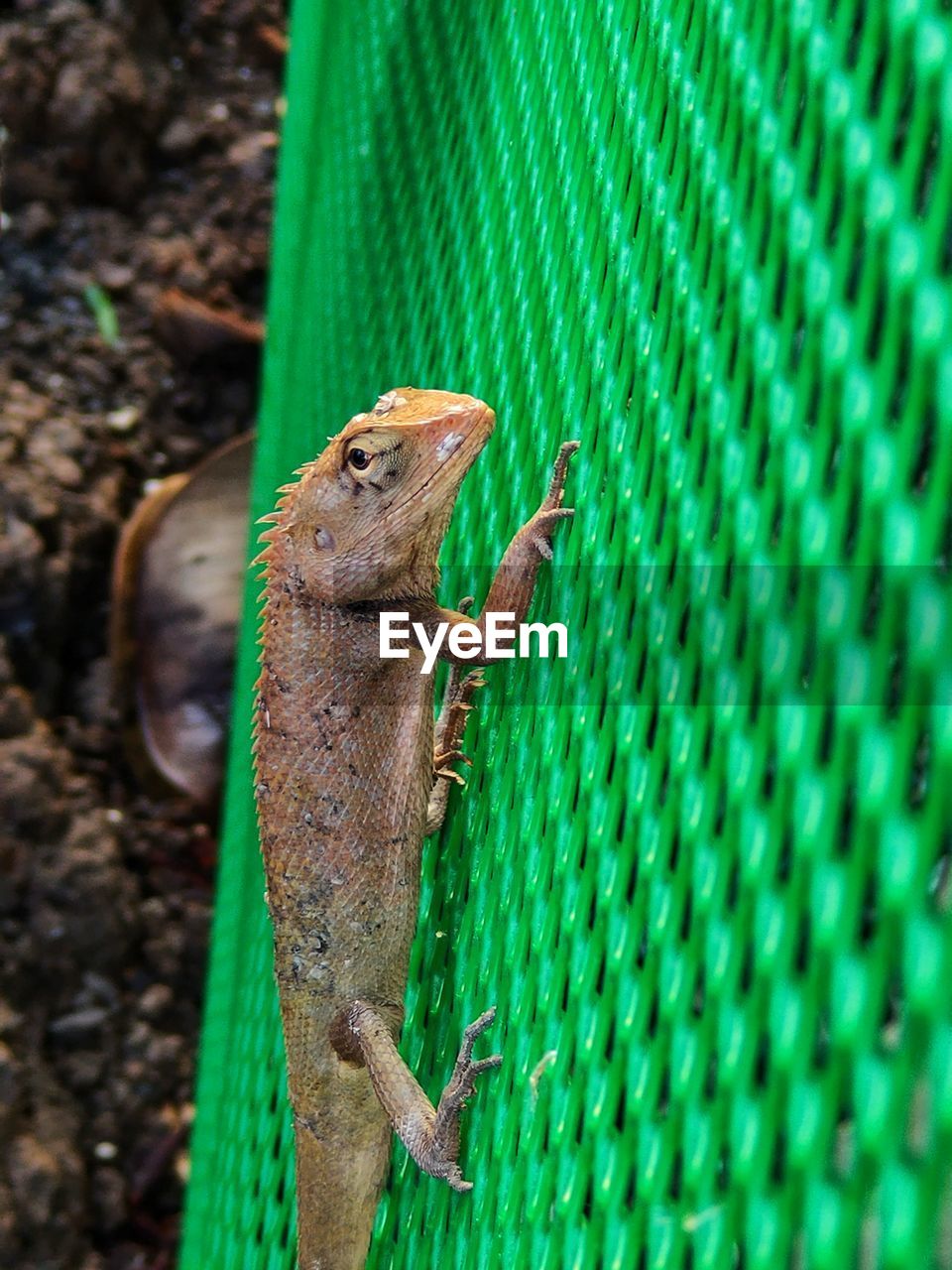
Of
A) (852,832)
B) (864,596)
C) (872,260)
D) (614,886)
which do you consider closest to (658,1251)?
(614,886)

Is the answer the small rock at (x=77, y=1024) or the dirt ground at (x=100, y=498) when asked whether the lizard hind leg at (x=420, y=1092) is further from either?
the small rock at (x=77, y=1024)

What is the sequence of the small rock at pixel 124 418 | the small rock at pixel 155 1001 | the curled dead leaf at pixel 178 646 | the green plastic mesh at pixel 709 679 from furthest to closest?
the small rock at pixel 124 418 → the curled dead leaf at pixel 178 646 → the small rock at pixel 155 1001 → the green plastic mesh at pixel 709 679

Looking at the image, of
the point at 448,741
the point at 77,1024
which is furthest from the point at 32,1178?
the point at 448,741

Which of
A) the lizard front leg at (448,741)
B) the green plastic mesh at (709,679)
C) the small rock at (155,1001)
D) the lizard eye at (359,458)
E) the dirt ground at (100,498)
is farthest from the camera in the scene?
the small rock at (155,1001)

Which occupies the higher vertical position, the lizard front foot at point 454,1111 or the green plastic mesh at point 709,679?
the green plastic mesh at point 709,679

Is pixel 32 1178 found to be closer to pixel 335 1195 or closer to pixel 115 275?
pixel 335 1195

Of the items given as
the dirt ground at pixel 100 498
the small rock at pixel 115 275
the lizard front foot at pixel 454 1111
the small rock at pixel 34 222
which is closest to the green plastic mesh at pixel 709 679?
the lizard front foot at pixel 454 1111

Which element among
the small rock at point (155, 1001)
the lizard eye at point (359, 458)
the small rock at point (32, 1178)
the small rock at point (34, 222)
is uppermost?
the small rock at point (34, 222)

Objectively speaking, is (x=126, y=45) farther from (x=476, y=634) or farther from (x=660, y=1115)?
(x=660, y=1115)
